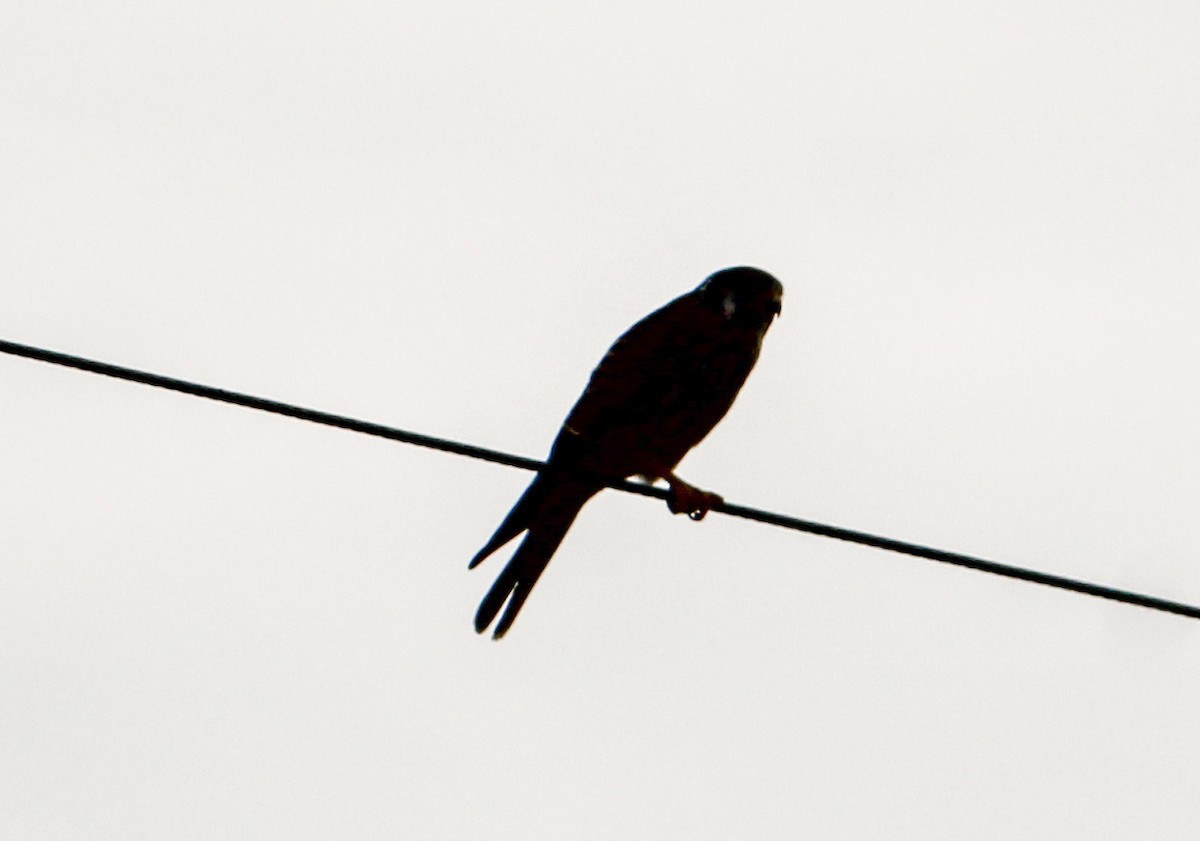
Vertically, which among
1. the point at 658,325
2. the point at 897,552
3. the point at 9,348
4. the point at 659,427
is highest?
the point at 658,325

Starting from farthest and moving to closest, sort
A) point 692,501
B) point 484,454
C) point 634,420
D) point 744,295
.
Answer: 1. point 744,295
2. point 634,420
3. point 692,501
4. point 484,454

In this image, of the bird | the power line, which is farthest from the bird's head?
the power line

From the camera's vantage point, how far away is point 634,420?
6805mm

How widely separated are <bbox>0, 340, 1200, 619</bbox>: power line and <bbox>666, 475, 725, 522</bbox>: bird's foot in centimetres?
160

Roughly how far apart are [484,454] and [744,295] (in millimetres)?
2940

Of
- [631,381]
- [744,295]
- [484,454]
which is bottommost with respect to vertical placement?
[484,454]

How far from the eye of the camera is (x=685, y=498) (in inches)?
250

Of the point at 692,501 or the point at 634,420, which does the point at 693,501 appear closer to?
the point at 692,501

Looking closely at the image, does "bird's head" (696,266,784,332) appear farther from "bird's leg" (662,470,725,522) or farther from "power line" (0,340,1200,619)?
"power line" (0,340,1200,619)

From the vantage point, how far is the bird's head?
714cm

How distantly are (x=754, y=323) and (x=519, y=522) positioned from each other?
1.20 meters

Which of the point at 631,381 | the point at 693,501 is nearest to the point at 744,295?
the point at 631,381

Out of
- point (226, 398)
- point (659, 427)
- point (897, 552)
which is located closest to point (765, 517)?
point (897, 552)

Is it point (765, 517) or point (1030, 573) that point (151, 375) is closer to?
point (765, 517)
